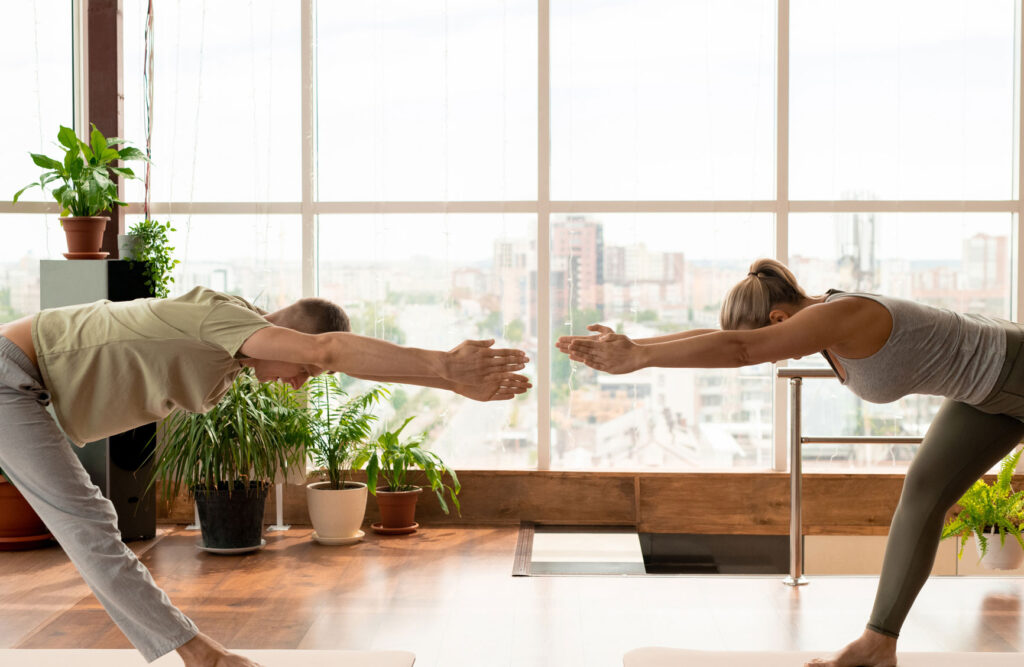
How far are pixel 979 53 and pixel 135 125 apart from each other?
170 inches

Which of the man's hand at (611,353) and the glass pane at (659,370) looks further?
the glass pane at (659,370)

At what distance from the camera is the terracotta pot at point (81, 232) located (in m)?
4.49

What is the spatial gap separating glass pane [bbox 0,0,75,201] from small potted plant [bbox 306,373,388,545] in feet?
6.06

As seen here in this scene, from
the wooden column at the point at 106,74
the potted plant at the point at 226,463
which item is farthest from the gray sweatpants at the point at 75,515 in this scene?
the wooden column at the point at 106,74

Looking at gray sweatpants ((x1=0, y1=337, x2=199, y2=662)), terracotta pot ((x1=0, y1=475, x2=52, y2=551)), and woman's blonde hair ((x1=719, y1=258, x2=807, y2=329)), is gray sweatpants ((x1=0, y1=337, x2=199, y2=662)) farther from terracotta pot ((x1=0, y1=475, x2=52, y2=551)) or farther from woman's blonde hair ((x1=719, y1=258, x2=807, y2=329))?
terracotta pot ((x1=0, y1=475, x2=52, y2=551))

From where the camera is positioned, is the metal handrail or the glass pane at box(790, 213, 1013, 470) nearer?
the metal handrail

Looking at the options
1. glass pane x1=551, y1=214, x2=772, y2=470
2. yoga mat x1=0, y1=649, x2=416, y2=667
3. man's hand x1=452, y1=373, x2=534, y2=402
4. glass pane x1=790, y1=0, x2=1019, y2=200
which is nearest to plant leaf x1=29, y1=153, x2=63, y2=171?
glass pane x1=551, y1=214, x2=772, y2=470

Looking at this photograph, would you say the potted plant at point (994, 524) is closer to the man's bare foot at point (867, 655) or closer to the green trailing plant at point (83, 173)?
the man's bare foot at point (867, 655)

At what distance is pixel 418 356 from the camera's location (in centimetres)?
219

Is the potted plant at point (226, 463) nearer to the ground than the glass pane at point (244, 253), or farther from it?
nearer to the ground

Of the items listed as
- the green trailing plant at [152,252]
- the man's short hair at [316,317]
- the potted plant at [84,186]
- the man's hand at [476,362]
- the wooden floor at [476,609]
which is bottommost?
the wooden floor at [476,609]

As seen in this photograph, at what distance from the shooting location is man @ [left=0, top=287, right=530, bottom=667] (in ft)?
7.07

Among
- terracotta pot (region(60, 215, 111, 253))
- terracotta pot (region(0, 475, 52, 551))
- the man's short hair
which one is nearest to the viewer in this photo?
the man's short hair

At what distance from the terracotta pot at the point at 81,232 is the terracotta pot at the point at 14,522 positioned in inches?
42.9
